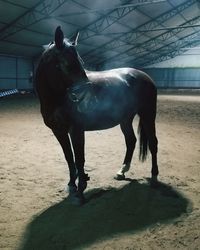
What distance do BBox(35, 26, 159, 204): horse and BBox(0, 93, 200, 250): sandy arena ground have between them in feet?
0.94

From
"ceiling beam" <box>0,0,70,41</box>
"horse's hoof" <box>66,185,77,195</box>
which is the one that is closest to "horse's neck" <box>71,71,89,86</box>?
"horse's hoof" <box>66,185,77,195</box>

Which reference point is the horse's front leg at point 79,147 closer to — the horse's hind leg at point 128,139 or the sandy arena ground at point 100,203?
the sandy arena ground at point 100,203

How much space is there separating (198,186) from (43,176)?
7.98 ft

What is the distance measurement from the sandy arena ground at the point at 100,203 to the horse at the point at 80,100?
29 centimetres

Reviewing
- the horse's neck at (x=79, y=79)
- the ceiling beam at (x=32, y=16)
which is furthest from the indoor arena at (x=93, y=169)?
the ceiling beam at (x=32, y=16)

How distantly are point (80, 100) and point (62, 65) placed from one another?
49 cm

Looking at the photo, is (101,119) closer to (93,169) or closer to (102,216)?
(93,169)

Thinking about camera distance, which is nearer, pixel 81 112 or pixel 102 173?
pixel 81 112

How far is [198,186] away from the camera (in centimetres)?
393

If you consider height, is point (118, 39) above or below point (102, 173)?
above

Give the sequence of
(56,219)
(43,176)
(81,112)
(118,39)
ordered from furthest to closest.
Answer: (118,39), (43,176), (81,112), (56,219)

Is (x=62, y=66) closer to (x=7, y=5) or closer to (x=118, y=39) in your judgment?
(x=7, y=5)

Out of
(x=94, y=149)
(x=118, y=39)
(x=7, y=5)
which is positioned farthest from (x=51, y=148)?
(x=118, y=39)

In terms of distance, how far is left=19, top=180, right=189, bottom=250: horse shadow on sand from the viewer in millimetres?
2539
